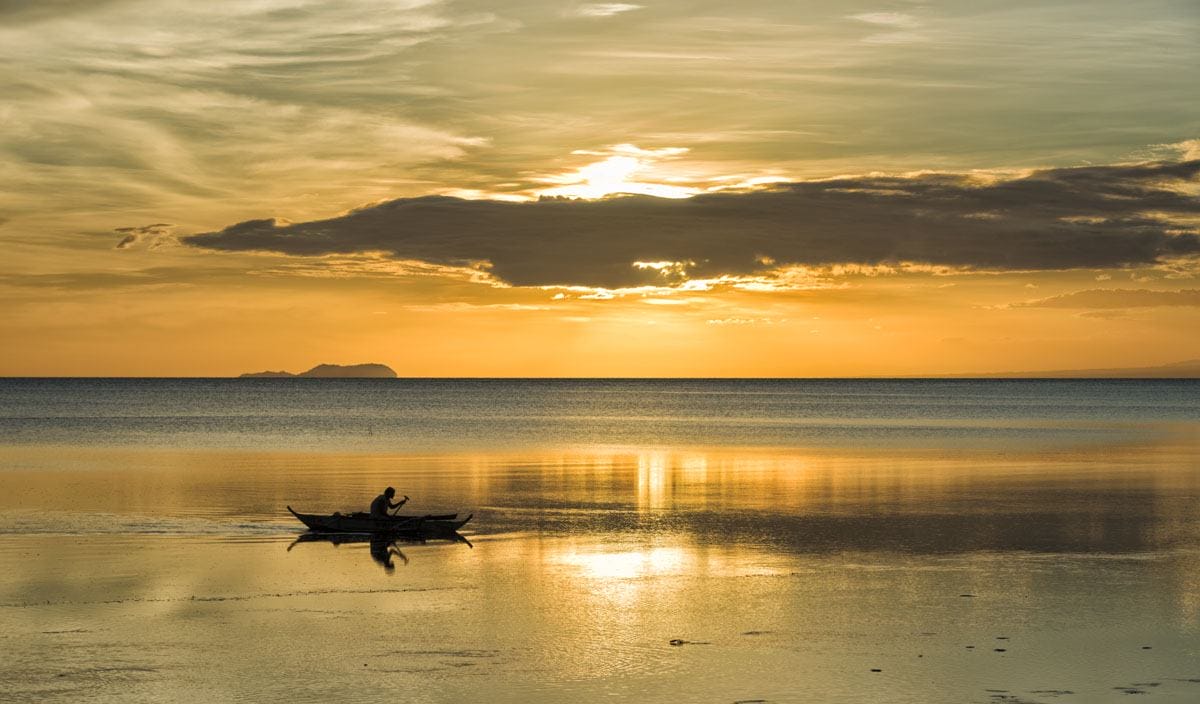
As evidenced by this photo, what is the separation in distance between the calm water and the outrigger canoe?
72 cm

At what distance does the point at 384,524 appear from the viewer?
3291 centimetres

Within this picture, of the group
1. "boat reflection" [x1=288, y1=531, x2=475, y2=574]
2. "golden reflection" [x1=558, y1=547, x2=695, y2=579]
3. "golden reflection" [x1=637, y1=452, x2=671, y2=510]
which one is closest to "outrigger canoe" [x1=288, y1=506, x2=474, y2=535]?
"boat reflection" [x1=288, y1=531, x2=475, y2=574]

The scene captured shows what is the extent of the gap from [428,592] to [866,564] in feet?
32.4

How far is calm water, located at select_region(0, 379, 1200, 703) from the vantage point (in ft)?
59.6

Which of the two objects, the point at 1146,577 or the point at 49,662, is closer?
the point at 49,662

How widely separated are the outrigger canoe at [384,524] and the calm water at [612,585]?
28.3 inches

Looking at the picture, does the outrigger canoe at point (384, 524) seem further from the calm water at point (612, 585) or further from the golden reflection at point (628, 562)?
the golden reflection at point (628, 562)

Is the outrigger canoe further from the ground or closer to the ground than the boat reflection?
further from the ground

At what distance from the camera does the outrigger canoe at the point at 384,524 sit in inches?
1296

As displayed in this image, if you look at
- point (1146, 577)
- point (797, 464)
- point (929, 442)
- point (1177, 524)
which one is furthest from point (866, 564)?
point (929, 442)

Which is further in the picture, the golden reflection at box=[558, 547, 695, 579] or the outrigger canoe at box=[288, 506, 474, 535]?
the outrigger canoe at box=[288, 506, 474, 535]

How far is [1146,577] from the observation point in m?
26.5

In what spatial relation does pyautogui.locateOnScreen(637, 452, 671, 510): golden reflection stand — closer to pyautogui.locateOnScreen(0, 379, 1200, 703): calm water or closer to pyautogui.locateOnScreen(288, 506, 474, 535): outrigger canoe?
pyautogui.locateOnScreen(0, 379, 1200, 703): calm water

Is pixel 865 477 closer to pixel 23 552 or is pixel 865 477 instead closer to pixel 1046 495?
pixel 1046 495
